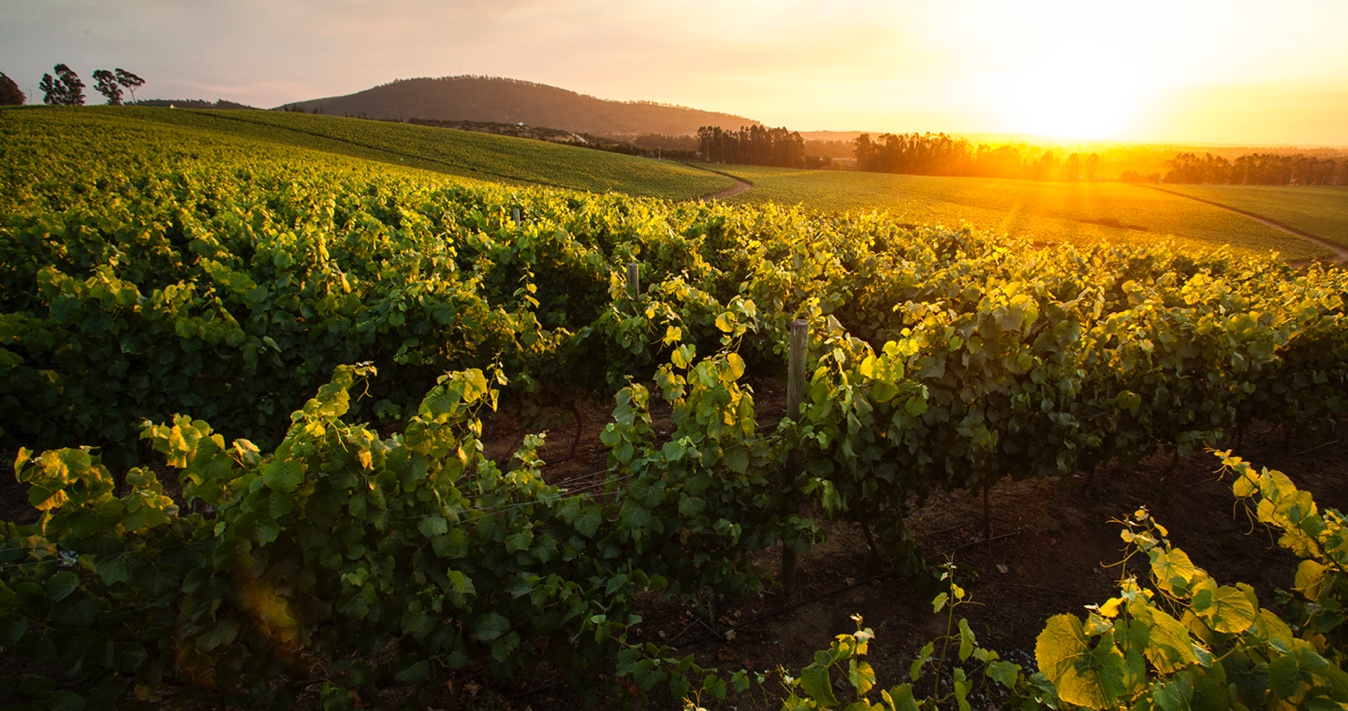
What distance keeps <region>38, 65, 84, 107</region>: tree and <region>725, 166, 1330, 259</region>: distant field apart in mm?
113013

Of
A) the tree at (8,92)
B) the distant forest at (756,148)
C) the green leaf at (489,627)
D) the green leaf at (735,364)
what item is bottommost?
the green leaf at (489,627)

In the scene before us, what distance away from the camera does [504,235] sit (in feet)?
30.7

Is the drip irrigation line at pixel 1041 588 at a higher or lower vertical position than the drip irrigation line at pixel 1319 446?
lower

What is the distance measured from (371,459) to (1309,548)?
4.08 m

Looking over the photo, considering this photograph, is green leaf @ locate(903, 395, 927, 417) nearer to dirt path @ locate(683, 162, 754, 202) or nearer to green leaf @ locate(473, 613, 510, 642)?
green leaf @ locate(473, 613, 510, 642)

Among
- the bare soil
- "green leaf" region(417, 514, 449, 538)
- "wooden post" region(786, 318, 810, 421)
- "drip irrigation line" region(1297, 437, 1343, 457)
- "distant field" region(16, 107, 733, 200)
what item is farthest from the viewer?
"distant field" region(16, 107, 733, 200)

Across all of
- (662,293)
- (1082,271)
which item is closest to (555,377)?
(662,293)

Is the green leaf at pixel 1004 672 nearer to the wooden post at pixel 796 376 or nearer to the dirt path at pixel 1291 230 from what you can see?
the wooden post at pixel 796 376

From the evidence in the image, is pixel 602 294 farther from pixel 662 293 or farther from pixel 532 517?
pixel 532 517

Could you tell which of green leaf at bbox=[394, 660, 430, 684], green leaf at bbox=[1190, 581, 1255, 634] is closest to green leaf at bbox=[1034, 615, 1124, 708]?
green leaf at bbox=[1190, 581, 1255, 634]

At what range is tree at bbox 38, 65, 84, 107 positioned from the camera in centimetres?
9731

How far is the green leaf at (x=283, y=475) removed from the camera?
2.68 metres

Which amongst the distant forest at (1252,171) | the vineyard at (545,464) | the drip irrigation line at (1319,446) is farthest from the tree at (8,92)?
the distant forest at (1252,171)

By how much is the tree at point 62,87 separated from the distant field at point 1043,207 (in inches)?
4449
